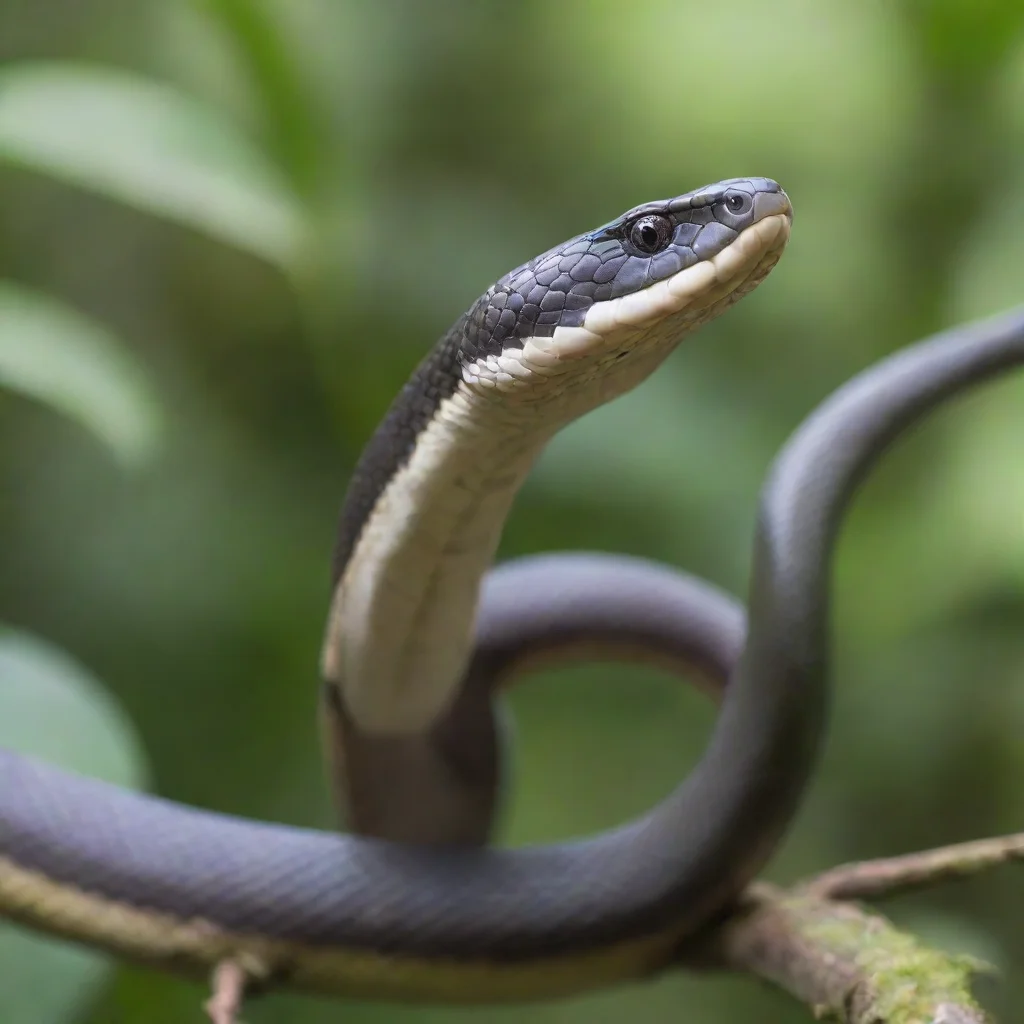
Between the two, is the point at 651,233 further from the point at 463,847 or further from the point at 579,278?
the point at 463,847

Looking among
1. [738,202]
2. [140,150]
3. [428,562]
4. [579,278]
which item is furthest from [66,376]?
[738,202]

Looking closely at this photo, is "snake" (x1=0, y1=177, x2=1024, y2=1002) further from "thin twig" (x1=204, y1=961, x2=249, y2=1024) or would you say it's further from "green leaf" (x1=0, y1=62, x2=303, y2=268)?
"green leaf" (x1=0, y1=62, x2=303, y2=268)

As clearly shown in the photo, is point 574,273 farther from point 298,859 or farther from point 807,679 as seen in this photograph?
point 298,859

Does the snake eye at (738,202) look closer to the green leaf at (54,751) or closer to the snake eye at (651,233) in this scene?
the snake eye at (651,233)

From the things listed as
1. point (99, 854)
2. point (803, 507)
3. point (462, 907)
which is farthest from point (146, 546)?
point (803, 507)

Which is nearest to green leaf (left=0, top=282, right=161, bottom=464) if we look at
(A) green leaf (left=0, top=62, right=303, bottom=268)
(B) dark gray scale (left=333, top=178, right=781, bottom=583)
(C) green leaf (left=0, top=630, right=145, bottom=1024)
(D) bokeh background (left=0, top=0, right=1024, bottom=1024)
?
(A) green leaf (left=0, top=62, right=303, bottom=268)

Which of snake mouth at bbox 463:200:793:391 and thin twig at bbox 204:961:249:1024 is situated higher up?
snake mouth at bbox 463:200:793:391
